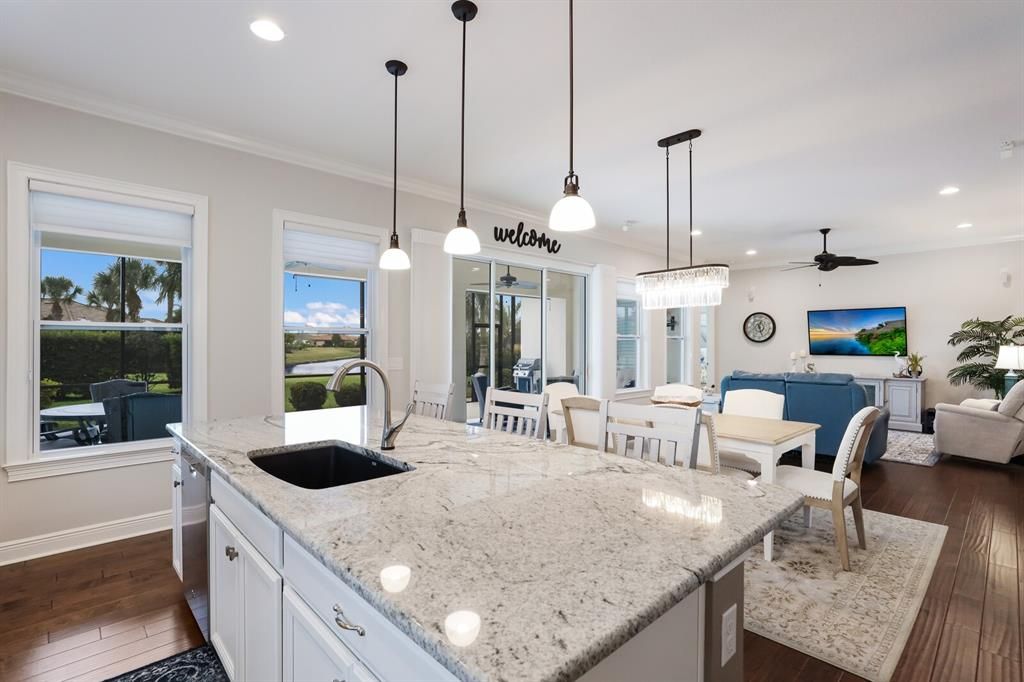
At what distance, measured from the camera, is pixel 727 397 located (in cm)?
423

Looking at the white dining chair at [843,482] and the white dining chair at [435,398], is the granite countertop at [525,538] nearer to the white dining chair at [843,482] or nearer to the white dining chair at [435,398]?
the white dining chair at [435,398]

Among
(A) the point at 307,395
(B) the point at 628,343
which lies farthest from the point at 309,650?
(B) the point at 628,343

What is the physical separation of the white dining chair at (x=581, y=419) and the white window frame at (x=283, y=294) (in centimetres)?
195

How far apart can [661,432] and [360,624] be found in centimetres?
145

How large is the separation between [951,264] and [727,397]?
5.49 m

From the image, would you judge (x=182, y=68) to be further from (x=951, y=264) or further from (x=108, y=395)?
(x=951, y=264)

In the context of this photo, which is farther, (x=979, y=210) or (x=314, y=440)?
(x=979, y=210)

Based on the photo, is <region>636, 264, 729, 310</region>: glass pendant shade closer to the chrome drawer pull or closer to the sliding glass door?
A: the sliding glass door

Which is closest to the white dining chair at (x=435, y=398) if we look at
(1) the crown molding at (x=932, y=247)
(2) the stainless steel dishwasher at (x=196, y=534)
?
(2) the stainless steel dishwasher at (x=196, y=534)

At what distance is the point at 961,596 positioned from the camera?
98.3 inches

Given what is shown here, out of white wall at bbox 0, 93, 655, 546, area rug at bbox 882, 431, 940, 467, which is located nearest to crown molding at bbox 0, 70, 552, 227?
white wall at bbox 0, 93, 655, 546

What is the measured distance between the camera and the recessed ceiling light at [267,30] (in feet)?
7.29

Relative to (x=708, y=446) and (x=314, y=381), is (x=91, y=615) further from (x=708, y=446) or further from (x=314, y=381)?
(x=708, y=446)

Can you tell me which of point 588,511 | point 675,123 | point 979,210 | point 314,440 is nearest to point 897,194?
point 979,210
